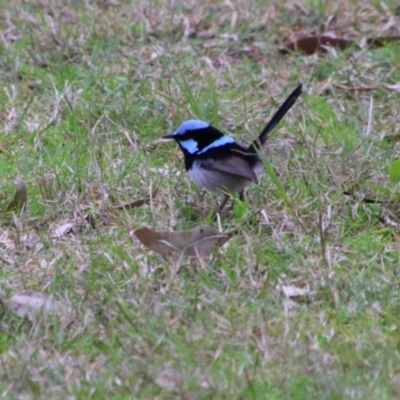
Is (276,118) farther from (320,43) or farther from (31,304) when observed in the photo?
(31,304)

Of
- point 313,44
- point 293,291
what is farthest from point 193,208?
point 313,44

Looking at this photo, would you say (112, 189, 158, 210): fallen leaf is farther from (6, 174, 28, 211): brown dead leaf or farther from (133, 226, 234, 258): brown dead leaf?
(133, 226, 234, 258): brown dead leaf

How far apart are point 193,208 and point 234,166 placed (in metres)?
0.37

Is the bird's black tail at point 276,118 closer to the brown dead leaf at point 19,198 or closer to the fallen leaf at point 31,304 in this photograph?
the brown dead leaf at point 19,198

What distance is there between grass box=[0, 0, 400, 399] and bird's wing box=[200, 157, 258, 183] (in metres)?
0.14

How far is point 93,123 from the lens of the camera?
660 cm

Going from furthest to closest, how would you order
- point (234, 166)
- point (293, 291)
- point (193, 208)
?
1. point (234, 166)
2. point (193, 208)
3. point (293, 291)

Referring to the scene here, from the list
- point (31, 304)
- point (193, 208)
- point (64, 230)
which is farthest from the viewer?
point (193, 208)

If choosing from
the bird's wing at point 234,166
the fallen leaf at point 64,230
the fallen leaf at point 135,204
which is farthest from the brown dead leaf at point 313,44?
the fallen leaf at point 64,230

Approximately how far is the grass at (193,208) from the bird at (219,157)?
0.43 feet

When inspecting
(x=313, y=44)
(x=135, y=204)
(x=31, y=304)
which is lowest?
(x=313, y=44)

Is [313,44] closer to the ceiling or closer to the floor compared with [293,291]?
closer to the floor

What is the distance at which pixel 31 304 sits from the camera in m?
4.34

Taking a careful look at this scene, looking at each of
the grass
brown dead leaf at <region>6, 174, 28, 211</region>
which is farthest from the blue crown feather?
brown dead leaf at <region>6, 174, 28, 211</region>
